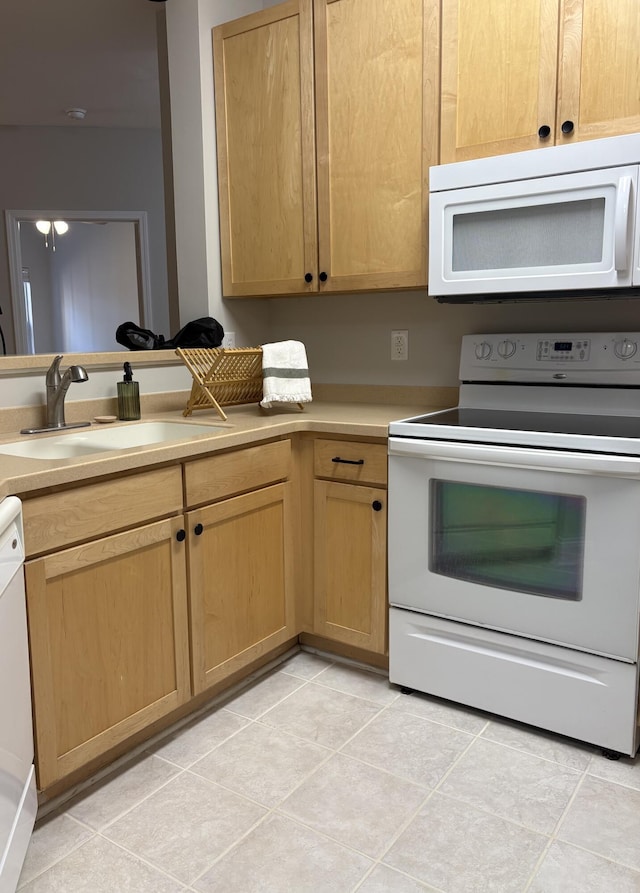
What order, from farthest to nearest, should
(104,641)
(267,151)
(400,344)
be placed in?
(400,344)
(267,151)
(104,641)

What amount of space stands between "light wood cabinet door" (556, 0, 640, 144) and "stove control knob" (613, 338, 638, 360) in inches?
23.2

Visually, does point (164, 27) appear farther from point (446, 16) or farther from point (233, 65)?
point (446, 16)

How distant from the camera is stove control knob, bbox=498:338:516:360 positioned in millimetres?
2322

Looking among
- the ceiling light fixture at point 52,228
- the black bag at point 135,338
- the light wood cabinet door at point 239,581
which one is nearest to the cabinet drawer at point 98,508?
the light wood cabinet door at point 239,581

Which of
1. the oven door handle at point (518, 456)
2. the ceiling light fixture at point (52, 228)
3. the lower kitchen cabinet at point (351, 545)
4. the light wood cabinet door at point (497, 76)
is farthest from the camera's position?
the ceiling light fixture at point (52, 228)

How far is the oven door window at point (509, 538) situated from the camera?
1.86 metres

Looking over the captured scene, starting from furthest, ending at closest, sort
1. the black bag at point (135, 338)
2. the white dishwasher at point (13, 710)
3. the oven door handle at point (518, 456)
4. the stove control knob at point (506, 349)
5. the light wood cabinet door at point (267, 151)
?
the black bag at point (135, 338)
the light wood cabinet door at point (267, 151)
the stove control knob at point (506, 349)
the oven door handle at point (518, 456)
the white dishwasher at point (13, 710)

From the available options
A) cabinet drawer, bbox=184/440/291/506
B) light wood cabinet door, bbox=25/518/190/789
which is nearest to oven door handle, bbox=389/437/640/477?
cabinet drawer, bbox=184/440/291/506

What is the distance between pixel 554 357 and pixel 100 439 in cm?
146

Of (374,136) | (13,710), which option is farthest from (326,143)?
(13,710)

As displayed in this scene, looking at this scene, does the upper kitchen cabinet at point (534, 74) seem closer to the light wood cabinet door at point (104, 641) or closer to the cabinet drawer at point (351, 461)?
the cabinet drawer at point (351, 461)

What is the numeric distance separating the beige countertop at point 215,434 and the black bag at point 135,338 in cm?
27

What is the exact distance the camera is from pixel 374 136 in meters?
2.31

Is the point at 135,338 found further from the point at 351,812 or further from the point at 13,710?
the point at 351,812
